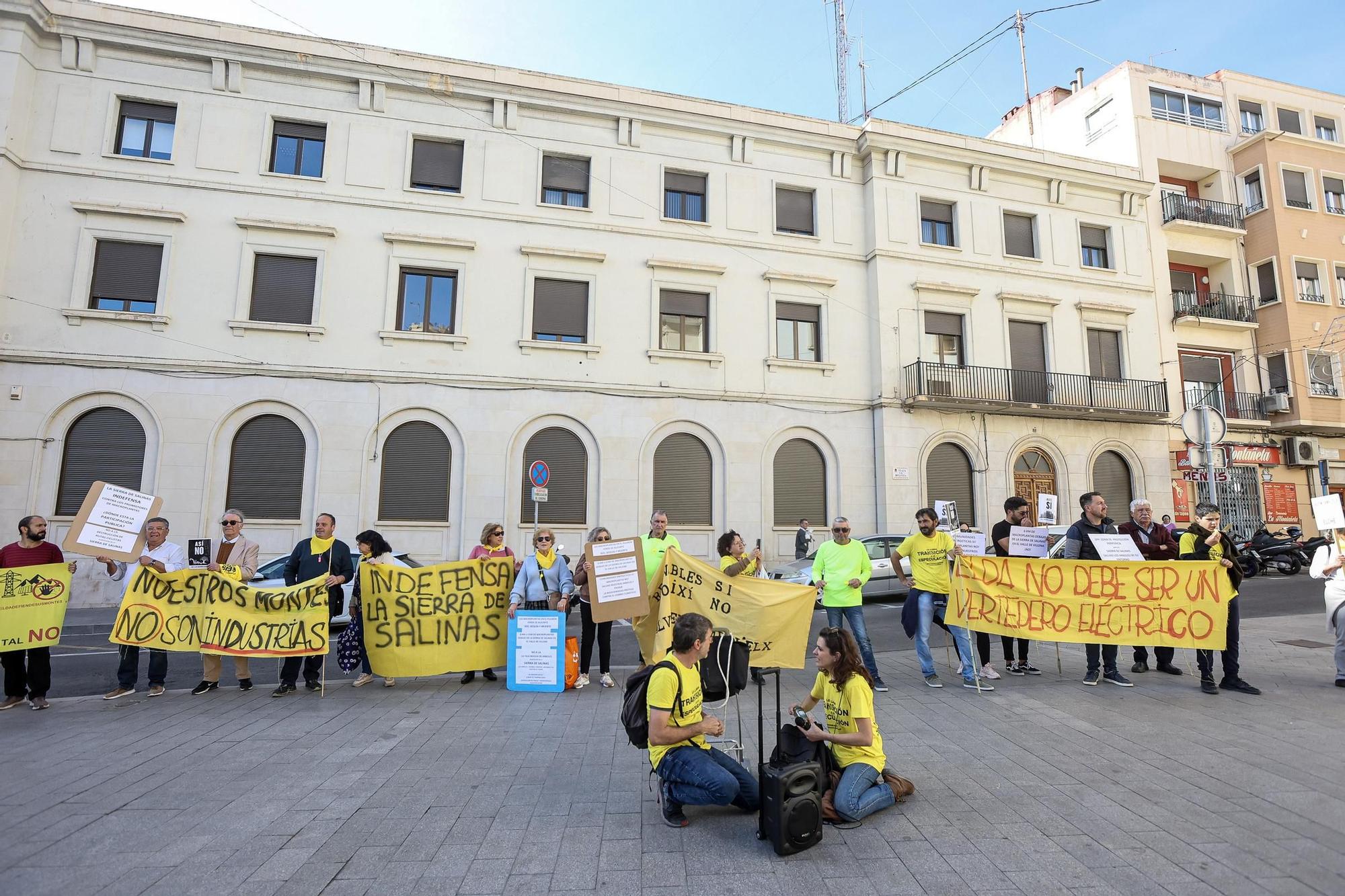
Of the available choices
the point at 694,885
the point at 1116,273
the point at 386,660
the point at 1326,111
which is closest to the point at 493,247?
the point at 386,660

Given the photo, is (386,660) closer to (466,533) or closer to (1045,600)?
(1045,600)

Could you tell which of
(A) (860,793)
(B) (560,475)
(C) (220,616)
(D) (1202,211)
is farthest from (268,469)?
(D) (1202,211)

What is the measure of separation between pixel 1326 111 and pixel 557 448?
3416 centimetres

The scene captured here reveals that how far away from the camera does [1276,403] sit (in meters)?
25.1

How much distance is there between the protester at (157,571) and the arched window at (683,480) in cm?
1238

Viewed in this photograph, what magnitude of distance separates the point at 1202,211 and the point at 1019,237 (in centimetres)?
856

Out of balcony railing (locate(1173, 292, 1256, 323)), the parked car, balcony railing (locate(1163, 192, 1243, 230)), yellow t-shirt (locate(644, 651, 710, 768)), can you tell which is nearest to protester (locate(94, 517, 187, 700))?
the parked car

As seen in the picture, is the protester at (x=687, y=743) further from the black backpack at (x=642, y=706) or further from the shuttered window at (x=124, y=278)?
the shuttered window at (x=124, y=278)

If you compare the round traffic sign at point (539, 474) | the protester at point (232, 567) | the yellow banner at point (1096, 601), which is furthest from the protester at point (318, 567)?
the round traffic sign at point (539, 474)

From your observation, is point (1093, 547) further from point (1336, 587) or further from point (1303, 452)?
point (1303, 452)

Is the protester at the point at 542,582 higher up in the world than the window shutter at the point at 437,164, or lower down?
lower down

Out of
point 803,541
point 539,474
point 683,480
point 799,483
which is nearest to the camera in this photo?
point 539,474

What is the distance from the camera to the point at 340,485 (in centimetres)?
1734

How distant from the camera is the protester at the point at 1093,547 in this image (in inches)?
322
